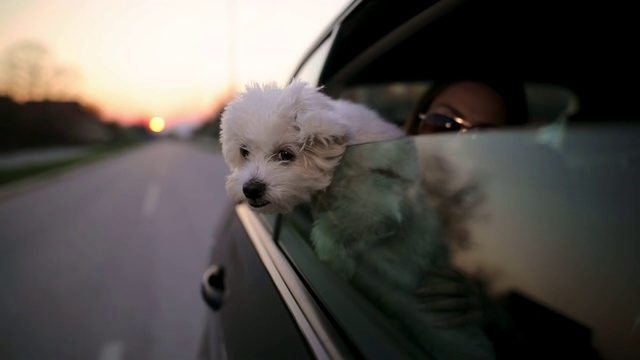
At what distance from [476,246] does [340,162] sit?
59 centimetres

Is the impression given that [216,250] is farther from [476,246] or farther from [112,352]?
[476,246]

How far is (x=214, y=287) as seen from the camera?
2.61 m

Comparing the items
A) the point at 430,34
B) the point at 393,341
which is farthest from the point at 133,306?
the point at 393,341

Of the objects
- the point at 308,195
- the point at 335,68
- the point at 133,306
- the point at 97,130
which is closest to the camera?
the point at 308,195

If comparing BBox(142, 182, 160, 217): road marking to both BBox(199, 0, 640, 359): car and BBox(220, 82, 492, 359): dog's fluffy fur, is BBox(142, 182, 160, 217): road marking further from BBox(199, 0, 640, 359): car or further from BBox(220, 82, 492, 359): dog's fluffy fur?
BBox(220, 82, 492, 359): dog's fluffy fur

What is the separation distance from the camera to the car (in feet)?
2.95

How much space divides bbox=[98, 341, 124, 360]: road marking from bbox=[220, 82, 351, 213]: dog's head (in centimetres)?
281

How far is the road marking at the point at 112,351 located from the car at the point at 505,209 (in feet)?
5.00

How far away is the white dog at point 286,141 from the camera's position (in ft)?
5.03

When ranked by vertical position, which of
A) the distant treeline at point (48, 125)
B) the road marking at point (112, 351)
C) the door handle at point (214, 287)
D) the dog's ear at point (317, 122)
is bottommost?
the distant treeline at point (48, 125)

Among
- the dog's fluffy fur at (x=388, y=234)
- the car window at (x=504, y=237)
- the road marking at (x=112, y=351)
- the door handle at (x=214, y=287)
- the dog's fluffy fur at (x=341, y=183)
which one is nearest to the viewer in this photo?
the car window at (x=504, y=237)

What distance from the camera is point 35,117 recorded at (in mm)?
47438

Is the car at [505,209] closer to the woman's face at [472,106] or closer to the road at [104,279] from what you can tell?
the woman's face at [472,106]

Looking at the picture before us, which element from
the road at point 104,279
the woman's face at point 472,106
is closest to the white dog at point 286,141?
the road at point 104,279
